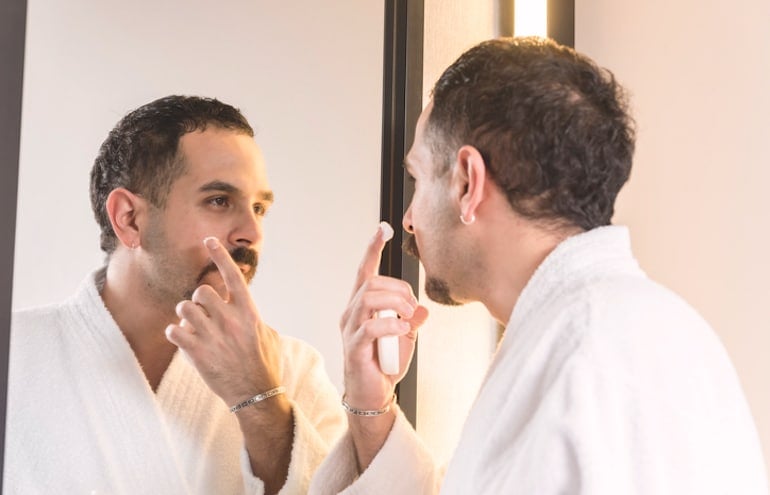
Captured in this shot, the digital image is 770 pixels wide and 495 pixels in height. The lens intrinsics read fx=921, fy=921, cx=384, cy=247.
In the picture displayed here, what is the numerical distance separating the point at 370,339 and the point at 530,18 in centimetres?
81

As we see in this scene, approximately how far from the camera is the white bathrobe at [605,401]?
79cm

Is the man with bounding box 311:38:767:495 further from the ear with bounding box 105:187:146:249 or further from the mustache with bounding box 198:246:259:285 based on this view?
the ear with bounding box 105:187:146:249

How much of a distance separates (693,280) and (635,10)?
518mm

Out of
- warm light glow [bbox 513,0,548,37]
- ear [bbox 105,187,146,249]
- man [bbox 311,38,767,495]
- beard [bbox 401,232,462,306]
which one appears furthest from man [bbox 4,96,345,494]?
warm light glow [bbox 513,0,548,37]

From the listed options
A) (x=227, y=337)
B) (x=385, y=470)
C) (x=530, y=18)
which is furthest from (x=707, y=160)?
(x=227, y=337)

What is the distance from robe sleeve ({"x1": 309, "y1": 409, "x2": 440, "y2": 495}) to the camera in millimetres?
1203

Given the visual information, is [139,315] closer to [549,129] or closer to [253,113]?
[253,113]

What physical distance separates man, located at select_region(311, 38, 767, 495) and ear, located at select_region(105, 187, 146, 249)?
31 cm

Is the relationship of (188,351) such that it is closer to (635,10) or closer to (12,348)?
(12,348)

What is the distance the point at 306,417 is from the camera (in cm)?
127

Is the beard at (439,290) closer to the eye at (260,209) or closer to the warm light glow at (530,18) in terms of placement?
the eye at (260,209)

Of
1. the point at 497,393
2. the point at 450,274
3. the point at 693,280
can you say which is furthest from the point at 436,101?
the point at 693,280

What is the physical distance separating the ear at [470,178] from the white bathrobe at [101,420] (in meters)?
0.39

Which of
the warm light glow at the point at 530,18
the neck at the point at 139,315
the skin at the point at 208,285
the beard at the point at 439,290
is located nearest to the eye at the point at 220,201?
the skin at the point at 208,285
